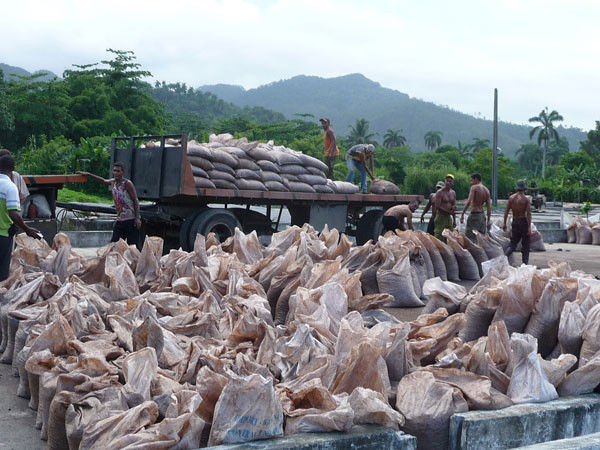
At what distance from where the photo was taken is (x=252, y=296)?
468 cm

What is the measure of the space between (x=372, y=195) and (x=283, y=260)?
711 centimetres

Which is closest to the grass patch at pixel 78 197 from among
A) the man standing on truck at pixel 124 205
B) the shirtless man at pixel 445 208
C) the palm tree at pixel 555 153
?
the man standing on truck at pixel 124 205

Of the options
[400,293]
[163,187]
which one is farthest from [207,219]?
[400,293]

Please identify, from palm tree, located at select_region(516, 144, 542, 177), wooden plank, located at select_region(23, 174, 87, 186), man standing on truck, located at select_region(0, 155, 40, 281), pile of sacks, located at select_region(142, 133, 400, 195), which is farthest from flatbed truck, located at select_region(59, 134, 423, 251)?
palm tree, located at select_region(516, 144, 542, 177)

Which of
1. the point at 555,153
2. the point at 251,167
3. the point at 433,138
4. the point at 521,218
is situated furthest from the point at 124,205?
the point at 433,138

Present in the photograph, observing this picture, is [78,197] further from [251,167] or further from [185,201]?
[251,167]

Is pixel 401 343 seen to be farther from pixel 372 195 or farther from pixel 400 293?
pixel 372 195

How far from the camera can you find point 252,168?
430 inches

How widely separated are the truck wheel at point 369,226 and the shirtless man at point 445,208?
4.72ft

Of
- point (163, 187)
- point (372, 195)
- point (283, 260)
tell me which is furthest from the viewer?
point (372, 195)

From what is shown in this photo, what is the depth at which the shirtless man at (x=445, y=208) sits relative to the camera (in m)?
11.2

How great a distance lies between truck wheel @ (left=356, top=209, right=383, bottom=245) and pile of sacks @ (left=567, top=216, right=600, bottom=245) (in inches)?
295

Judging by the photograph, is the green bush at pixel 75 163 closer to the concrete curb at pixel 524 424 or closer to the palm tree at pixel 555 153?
the concrete curb at pixel 524 424

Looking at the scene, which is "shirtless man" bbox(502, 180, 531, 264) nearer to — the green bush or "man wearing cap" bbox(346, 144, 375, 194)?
"man wearing cap" bbox(346, 144, 375, 194)
